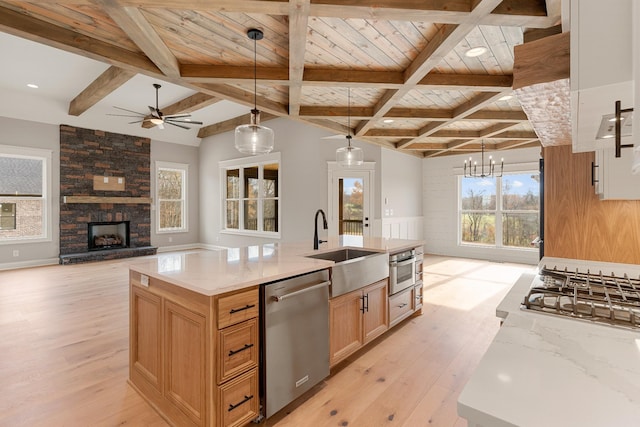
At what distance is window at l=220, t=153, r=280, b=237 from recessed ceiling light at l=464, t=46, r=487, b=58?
4.65 meters

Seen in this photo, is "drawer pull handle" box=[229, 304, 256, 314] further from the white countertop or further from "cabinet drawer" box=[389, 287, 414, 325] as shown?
"cabinet drawer" box=[389, 287, 414, 325]

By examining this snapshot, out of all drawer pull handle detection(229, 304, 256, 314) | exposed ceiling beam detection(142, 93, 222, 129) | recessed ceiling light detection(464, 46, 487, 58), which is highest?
exposed ceiling beam detection(142, 93, 222, 129)

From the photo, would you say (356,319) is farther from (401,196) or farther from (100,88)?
(100,88)

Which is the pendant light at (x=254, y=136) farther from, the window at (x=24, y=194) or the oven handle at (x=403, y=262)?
the window at (x=24, y=194)

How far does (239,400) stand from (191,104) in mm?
5491

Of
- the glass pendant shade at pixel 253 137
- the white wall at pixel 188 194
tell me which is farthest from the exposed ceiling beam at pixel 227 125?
the glass pendant shade at pixel 253 137

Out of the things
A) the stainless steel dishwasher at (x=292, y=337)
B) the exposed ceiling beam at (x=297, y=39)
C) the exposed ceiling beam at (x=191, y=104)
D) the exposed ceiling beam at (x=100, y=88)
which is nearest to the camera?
the stainless steel dishwasher at (x=292, y=337)

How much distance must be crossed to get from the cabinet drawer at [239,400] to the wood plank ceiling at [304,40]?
7.67 ft

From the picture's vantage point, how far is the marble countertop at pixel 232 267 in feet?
5.50

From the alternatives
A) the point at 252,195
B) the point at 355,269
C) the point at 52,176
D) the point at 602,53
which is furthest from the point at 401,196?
the point at 52,176

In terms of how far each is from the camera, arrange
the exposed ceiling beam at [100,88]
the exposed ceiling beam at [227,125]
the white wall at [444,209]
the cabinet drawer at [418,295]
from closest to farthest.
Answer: the cabinet drawer at [418,295] → the exposed ceiling beam at [100,88] → the exposed ceiling beam at [227,125] → the white wall at [444,209]

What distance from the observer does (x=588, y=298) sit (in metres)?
1.28

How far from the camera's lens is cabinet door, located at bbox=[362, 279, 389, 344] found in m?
2.69

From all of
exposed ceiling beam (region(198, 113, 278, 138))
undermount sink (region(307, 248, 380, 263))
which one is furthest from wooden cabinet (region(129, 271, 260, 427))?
exposed ceiling beam (region(198, 113, 278, 138))
